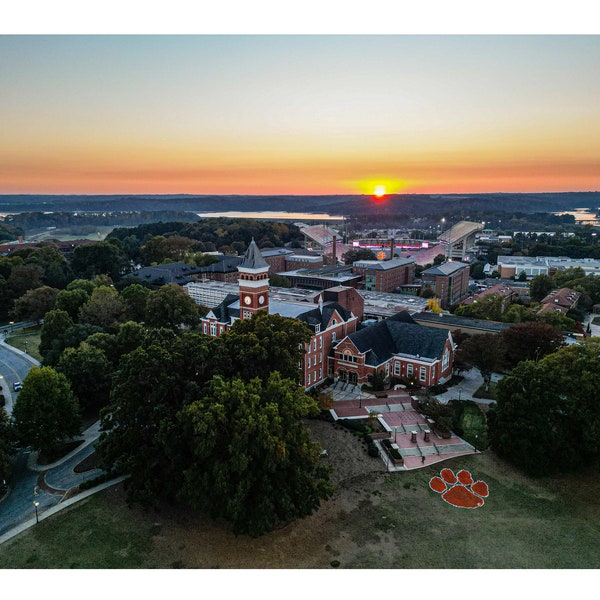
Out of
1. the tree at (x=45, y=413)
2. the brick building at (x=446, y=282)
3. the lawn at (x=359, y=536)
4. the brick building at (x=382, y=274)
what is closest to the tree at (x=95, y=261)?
the brick building at (x=382, y=274)

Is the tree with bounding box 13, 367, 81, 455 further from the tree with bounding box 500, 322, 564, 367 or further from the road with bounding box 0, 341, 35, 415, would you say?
the tree with bounding box 500, 322, 564, 367

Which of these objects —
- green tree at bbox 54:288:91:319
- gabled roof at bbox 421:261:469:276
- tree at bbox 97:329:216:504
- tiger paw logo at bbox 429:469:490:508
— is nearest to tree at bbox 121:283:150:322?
green tree at bbox 54:288:91:319

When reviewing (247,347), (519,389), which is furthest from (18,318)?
(519,389)

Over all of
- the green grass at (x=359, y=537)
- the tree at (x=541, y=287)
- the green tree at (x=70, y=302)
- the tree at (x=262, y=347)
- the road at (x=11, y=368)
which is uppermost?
the tree at (x=262, y=347)

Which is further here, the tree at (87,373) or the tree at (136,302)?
the tree at (136,302)

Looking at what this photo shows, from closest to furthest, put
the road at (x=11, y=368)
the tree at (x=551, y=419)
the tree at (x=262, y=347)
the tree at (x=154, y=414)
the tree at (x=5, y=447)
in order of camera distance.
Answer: the tree at (x=154, y=414) < the tree at (x=5, y=447) < the tree at (x=551, y=419) < the tree at (x=262, y=347) < the road at (x=11, y=368)

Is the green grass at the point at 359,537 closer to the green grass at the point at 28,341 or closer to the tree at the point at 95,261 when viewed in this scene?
the green grass at the point at 28,341
